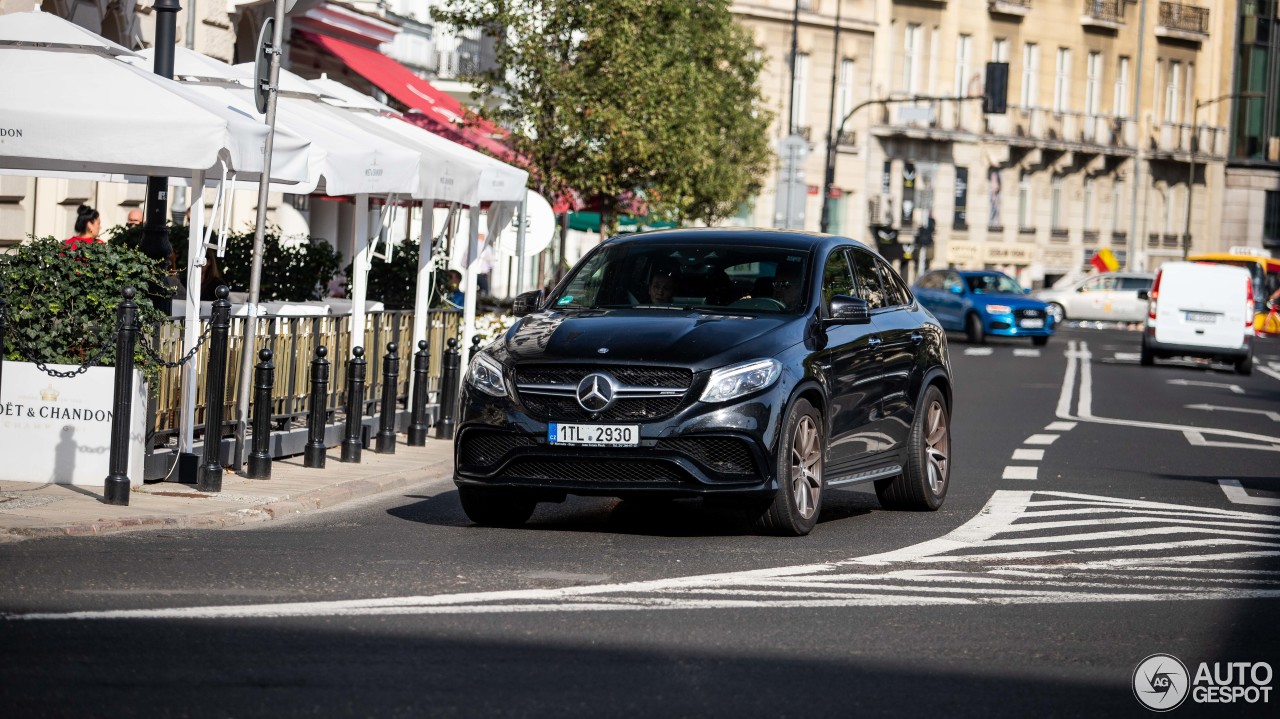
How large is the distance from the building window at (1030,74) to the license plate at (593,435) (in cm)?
7147

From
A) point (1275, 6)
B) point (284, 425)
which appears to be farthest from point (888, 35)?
point (284, 425)

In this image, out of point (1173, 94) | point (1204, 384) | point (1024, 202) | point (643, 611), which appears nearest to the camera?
point (643, 611)

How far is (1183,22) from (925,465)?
79207 mm

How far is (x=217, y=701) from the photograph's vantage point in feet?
20.7

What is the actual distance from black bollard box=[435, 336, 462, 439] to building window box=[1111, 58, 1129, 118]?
230 ft

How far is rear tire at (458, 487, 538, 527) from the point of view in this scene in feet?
37.1

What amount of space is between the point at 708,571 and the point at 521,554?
96 centimetres

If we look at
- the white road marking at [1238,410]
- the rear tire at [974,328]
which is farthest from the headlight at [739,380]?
the rear tire at [974,328]

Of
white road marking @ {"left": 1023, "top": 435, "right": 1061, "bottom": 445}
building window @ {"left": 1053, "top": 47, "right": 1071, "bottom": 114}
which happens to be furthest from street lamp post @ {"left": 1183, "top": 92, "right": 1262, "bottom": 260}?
white road marking @ {"left": 1023, "top": 435, "right": 1061, "bottom": 445}

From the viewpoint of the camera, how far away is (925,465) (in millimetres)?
12852

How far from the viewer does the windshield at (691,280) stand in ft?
38.2

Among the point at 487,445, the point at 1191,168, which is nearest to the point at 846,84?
the point at 1191,168

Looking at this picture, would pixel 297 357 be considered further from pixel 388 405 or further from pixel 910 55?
pixel 910 55

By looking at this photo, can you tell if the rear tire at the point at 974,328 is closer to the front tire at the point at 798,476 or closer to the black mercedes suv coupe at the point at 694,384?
the black mercedes suv coupe at the point at 694,384
